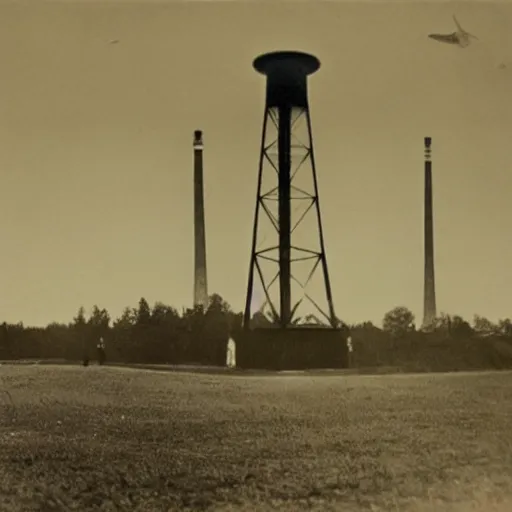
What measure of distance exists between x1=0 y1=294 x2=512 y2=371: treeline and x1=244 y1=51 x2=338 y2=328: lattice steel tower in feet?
0.28

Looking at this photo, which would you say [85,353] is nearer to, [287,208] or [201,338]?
[201,338]

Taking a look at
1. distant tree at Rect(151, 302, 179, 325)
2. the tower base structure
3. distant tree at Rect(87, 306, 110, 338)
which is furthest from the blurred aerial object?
distant tree at Rect(87, 306, 110, 338)

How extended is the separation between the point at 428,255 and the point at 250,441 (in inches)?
29.4

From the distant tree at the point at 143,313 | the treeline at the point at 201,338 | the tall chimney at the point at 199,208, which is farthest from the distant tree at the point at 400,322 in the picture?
the distant tree at the point at 143,313

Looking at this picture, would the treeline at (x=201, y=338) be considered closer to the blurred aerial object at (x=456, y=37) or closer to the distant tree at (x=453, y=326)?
the distant tree at (x=453, y=326)

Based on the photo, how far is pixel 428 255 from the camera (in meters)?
2.37

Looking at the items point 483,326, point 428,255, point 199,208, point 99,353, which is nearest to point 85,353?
point 99,353

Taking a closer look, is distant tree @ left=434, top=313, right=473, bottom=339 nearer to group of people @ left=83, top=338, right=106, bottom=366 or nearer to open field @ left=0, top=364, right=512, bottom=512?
open field @ left=0, top=364, right=512, bottom=512

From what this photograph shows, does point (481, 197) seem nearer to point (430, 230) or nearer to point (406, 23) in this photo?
point (430, 230)

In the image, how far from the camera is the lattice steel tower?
228cm

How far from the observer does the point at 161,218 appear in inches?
92.9

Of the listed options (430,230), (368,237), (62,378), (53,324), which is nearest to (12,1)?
(53,324)

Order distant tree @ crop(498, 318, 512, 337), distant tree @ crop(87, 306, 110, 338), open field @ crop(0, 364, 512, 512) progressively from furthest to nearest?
distant tree @ crop(498, 318, 512, 337), distant tree @ crop(87, 306, 110, 338), open field @ crop(0, 364, 512, 512)

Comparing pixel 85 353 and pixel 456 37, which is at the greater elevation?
pixel 456 37
